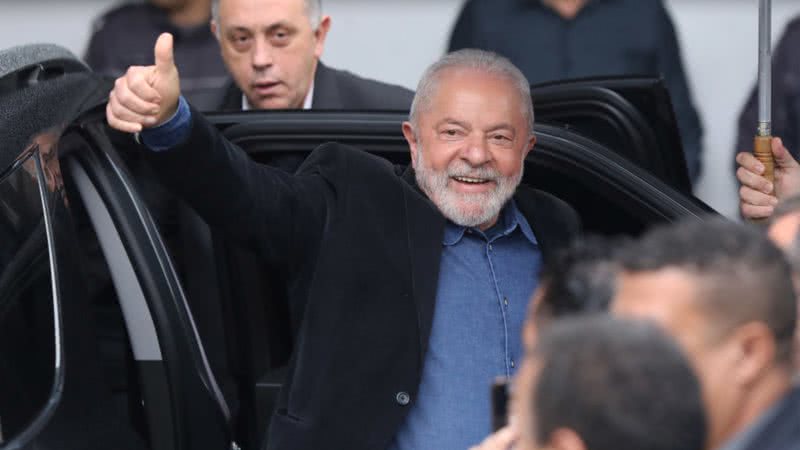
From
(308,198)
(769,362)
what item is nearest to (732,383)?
(769,362)

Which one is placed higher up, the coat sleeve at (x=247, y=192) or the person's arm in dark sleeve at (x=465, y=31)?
the coat sleeve at (x=247, y=192)

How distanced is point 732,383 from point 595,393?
8.0 inches

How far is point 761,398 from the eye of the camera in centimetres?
140

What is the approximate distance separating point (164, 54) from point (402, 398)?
732 mm

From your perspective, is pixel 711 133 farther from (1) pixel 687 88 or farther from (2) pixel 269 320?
(2) pixel 269 320

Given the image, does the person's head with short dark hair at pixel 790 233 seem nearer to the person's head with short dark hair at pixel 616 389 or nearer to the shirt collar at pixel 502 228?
the person's head with short dark hair at pixel 616 389

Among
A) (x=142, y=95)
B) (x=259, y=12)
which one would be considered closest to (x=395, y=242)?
(x=142, y=95)

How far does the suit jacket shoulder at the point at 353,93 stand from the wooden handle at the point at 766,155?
1.05m

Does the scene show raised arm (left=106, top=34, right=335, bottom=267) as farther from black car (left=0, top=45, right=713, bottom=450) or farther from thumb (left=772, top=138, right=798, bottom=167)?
thumb (left=772, top=138, right=798, bottom=167)

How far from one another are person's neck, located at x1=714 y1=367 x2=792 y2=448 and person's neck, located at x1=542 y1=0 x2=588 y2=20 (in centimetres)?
337

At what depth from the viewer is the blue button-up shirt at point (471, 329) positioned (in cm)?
282

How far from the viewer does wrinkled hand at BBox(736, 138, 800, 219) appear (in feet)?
10.0

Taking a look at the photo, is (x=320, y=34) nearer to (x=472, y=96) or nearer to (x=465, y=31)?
(x=465, y=31)

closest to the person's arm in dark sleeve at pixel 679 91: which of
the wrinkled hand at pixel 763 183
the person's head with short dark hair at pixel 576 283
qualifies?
the wrinkled hand at pixel 763 183
